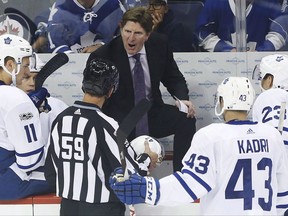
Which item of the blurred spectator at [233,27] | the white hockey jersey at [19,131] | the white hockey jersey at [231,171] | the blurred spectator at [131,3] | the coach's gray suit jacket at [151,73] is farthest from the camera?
the blurred spectator at [131,3]

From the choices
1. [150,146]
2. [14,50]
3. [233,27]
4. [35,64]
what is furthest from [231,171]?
[233,27]

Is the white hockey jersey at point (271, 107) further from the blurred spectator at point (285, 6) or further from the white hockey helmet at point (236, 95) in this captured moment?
the blurred spectator at point (285, 6)

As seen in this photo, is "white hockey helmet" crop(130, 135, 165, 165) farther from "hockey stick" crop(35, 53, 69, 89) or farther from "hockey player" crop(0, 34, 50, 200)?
"hockey stick" crop(35, 53, 69, 89)

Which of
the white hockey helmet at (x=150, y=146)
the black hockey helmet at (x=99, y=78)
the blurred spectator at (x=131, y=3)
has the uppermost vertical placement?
the blurred spectator at (x=131, y=3)

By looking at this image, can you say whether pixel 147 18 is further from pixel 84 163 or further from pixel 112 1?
pixel 84 163

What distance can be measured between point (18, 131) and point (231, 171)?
1.03 m

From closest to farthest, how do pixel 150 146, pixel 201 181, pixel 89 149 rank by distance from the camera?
1. pixel 201 181
2. pixel 89 149
3. pixel 150 146

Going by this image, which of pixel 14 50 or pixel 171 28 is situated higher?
pixel 171 28

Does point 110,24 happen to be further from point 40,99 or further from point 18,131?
point 18,131

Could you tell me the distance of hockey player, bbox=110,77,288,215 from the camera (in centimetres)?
322

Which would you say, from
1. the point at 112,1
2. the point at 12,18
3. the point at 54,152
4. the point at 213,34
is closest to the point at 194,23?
the point at 213,34

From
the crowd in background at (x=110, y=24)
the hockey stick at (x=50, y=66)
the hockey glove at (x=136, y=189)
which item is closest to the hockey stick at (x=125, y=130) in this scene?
the hockey glove at (x=136, y=189)

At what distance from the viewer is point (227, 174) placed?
323cm

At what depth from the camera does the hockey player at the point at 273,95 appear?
3842 millimetres
